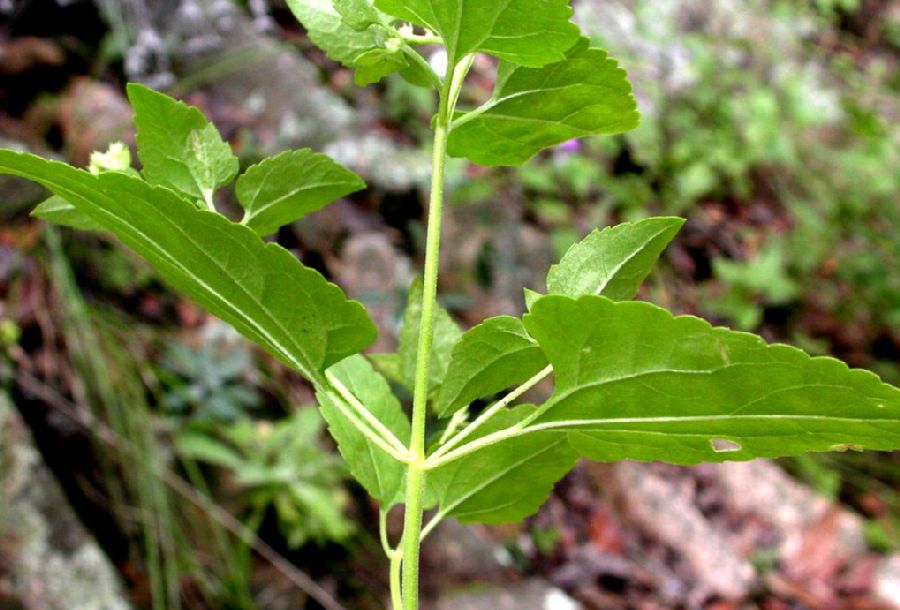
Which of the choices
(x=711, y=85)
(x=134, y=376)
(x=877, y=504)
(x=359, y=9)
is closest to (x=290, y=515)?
(x=134, y=376)

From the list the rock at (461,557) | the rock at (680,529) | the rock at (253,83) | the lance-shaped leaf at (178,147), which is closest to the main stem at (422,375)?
the lance-shaped leaf at (178,147)

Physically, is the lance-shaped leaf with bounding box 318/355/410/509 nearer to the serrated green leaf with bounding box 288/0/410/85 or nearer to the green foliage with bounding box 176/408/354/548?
the serrated green leaf with bounding box 288/0/410/85

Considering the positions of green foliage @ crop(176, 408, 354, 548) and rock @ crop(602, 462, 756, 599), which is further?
rock @ crop(602, 462, 756, 599)

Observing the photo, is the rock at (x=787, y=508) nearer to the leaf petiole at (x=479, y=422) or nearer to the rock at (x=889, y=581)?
the rock at (x=889, y=581)

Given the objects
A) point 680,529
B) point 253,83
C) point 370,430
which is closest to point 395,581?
point 370,430

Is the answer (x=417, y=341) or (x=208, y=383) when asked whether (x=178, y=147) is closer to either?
A: (x=417, y=341)

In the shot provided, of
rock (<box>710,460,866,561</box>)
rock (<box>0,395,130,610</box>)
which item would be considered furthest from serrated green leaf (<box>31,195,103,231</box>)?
rock (<box>710,460,866,561</box>)
